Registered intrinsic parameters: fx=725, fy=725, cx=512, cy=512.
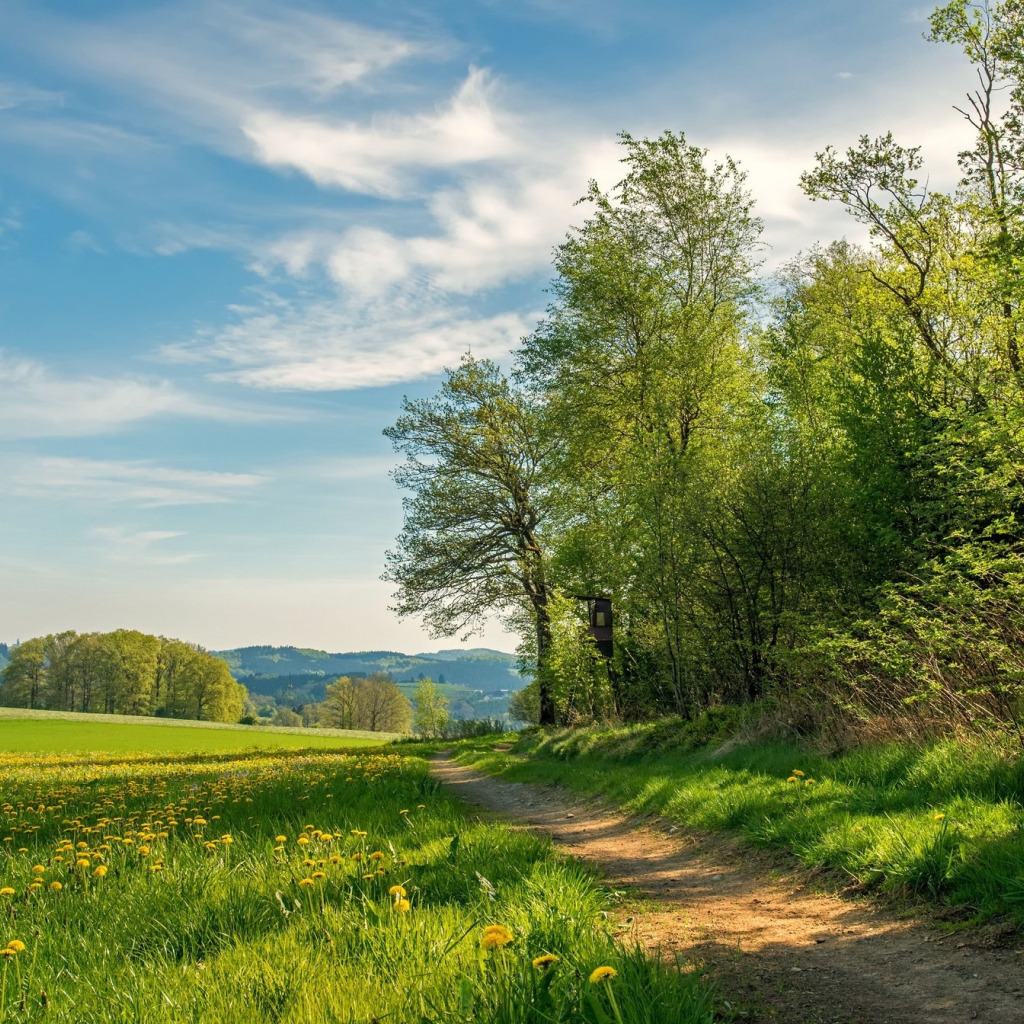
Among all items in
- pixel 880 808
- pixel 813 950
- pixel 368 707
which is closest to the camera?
pixel 813 950

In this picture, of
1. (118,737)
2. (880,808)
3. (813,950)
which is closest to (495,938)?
(813,950)

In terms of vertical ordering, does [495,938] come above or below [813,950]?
above

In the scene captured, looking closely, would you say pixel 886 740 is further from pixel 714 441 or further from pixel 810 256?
pixel 810 256

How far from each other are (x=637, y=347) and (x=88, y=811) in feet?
61.4

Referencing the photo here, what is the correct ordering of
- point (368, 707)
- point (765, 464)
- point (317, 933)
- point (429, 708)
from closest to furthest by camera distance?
point (317, 933) < point (765, 464) < point (429, 708) < point (368, 707)

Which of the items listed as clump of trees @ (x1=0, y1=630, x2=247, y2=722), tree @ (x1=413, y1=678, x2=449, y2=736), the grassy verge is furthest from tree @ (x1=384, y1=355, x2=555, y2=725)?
clump of trees @ (x1=0, y1=630, x2=247, y2=722)

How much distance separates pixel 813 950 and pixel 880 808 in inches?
108

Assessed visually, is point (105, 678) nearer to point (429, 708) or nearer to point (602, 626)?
point (429, 708)

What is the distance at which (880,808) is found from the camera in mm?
6715

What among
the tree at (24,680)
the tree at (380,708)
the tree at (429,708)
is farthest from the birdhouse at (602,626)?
the tree at (24,680)

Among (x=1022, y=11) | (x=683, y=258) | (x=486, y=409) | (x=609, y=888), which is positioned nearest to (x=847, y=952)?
(x=609, y=888)

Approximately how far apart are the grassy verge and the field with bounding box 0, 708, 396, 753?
92.3 ft

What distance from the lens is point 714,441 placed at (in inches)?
788

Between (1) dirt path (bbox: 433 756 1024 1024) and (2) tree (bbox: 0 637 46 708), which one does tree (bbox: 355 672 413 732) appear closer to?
(2) tree (bbox: 0 637 46 708)
